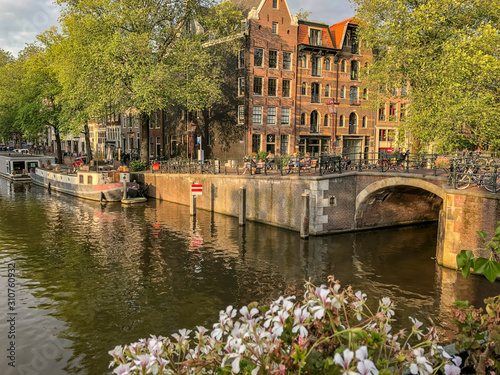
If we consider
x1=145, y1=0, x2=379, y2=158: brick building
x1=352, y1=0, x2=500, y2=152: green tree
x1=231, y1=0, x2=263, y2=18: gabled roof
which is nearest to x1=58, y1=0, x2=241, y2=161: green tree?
x1=231, y1=0, x2=263, y2=18: gabled roof

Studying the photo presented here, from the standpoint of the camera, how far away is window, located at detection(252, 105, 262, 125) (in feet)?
124

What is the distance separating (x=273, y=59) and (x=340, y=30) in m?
9.00

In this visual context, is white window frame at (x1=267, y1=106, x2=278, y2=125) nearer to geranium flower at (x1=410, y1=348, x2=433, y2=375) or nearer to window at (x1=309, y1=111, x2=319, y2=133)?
window at (x1=309, y1=111, x2=319, y2=133)

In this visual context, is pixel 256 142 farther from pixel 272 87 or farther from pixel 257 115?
pixel 272 87

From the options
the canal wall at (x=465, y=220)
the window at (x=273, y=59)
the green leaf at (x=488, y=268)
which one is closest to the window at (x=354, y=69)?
the window at (x=273, y=59)

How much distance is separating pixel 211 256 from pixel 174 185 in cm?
1484

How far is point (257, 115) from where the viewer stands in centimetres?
3794

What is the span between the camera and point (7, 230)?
71.8ft

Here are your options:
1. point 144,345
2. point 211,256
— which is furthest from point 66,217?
point 144,345

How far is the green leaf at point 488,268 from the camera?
2713 millimetres

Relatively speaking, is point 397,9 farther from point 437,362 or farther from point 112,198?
point 437,362

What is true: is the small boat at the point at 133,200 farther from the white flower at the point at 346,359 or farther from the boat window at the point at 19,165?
the white flower at the point at 346,359

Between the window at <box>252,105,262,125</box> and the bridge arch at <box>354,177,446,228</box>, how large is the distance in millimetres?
18080

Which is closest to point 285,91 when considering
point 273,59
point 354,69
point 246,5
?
point 273,59
